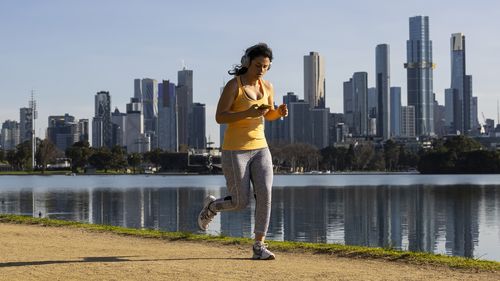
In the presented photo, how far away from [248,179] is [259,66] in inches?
53.6

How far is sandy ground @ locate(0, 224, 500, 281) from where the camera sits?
8.05 meters

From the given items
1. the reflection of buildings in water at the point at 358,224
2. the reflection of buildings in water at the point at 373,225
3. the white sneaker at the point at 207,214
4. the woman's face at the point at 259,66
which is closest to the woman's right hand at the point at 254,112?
the woman's face at the point at 259,66

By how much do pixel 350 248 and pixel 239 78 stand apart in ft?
9.22

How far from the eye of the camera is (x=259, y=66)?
9570 millimetres

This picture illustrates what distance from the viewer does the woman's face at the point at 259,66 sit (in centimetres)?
A: 953

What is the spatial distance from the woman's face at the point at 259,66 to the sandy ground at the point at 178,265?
2229mm

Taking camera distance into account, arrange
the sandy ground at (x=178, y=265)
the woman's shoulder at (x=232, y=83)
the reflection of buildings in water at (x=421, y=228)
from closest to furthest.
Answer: the sandy ground at (x=178, y=265)
the woman's shoulder at (x=232, y=83)
the reflection of buildings in water at (x=421, y=228)

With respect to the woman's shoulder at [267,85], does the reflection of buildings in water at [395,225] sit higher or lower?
lower

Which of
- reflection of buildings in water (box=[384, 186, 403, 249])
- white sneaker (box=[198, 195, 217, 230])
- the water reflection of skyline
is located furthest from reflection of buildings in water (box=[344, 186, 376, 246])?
white sneaker (box=[198, 195, 217, 230])

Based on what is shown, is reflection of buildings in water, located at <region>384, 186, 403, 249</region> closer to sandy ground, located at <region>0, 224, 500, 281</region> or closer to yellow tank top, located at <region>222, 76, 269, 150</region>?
sandy ground, located at <region>0, 224, 500, 281</region>

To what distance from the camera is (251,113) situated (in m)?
9.24

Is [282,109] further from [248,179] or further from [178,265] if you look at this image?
[178,265]

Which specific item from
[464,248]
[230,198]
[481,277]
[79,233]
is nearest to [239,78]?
[230,198]

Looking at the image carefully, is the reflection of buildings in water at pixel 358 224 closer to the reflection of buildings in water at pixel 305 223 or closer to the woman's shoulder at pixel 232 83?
the reflection of buildings in water at pixel 305 223
